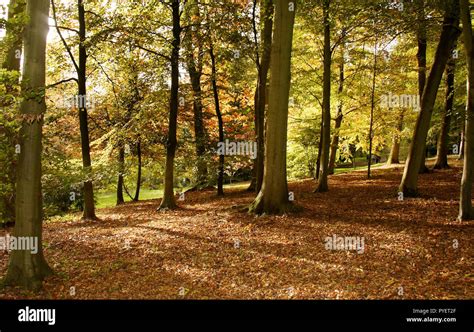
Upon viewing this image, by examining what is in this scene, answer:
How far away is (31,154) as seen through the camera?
6.18 m

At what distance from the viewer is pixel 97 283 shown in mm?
6781

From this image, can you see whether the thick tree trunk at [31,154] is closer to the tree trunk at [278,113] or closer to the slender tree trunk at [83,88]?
the slender tree trunk at [83,88]

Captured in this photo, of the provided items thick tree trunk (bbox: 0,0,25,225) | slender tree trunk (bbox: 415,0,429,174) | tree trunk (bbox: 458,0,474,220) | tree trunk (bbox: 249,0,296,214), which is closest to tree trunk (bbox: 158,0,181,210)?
tree trunk (bbox: 249,0,296,214)

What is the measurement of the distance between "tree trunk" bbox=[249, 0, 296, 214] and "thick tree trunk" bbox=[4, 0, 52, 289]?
6.45m

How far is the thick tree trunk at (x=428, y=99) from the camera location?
11398 millimetres

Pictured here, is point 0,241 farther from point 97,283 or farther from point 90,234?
point 97,283

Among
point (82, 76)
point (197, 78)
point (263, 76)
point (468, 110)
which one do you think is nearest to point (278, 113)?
point (263, 76)

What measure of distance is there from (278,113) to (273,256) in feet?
15.7

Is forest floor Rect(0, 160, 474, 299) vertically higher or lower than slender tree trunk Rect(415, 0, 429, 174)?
lower

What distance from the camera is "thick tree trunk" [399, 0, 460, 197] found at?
1140 centimetres

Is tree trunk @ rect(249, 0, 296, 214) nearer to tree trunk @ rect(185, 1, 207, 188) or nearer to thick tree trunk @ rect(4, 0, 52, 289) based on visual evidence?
tree trunk @ rect(185, 1, 207, 188)

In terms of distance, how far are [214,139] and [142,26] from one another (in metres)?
7.23
